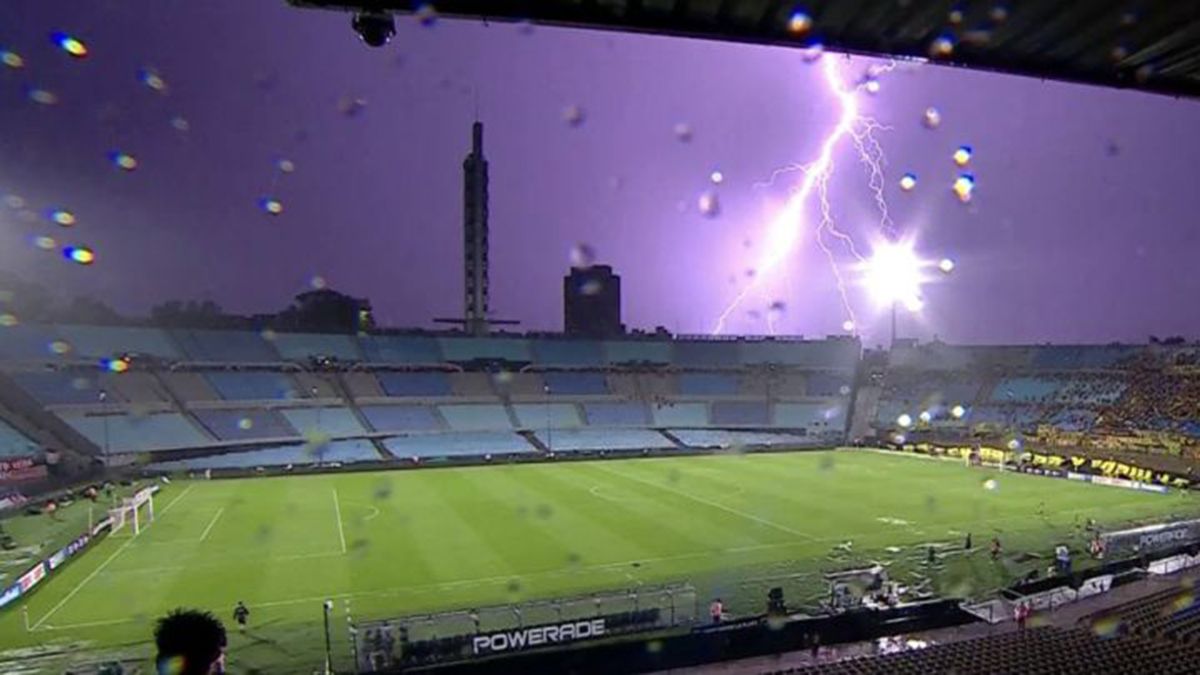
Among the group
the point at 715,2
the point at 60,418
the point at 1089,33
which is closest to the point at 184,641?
the point at 715,2

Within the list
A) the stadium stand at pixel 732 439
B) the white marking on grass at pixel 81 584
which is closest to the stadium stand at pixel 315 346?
the stadium stand at pixel 732 439

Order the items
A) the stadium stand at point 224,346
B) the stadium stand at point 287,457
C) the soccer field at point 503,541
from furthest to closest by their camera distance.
→ the stadium stand at point 224,346
the stadium stand at point 287,457
the soccer field at point 503,541

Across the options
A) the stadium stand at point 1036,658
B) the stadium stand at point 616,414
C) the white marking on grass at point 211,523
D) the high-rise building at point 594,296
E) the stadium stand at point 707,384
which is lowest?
the white marking on grass at point 211,523

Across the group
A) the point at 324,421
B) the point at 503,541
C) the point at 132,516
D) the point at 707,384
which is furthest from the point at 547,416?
the point at 503,541

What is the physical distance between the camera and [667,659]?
58.4 feet

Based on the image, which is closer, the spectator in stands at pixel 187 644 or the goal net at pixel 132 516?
the spectator in stands at pixel 187 644

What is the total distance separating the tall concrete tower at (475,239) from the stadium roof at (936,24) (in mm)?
86144

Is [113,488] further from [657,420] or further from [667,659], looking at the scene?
[657,420]

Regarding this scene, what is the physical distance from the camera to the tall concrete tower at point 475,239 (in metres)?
90.7

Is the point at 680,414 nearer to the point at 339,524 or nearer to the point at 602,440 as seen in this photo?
the point at 602,440

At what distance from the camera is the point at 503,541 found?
28.6 m

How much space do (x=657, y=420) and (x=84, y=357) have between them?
154 feet

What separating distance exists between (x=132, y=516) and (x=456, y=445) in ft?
88.2

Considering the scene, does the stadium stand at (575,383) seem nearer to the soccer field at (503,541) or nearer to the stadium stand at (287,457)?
the stadium stand at (287,457)
